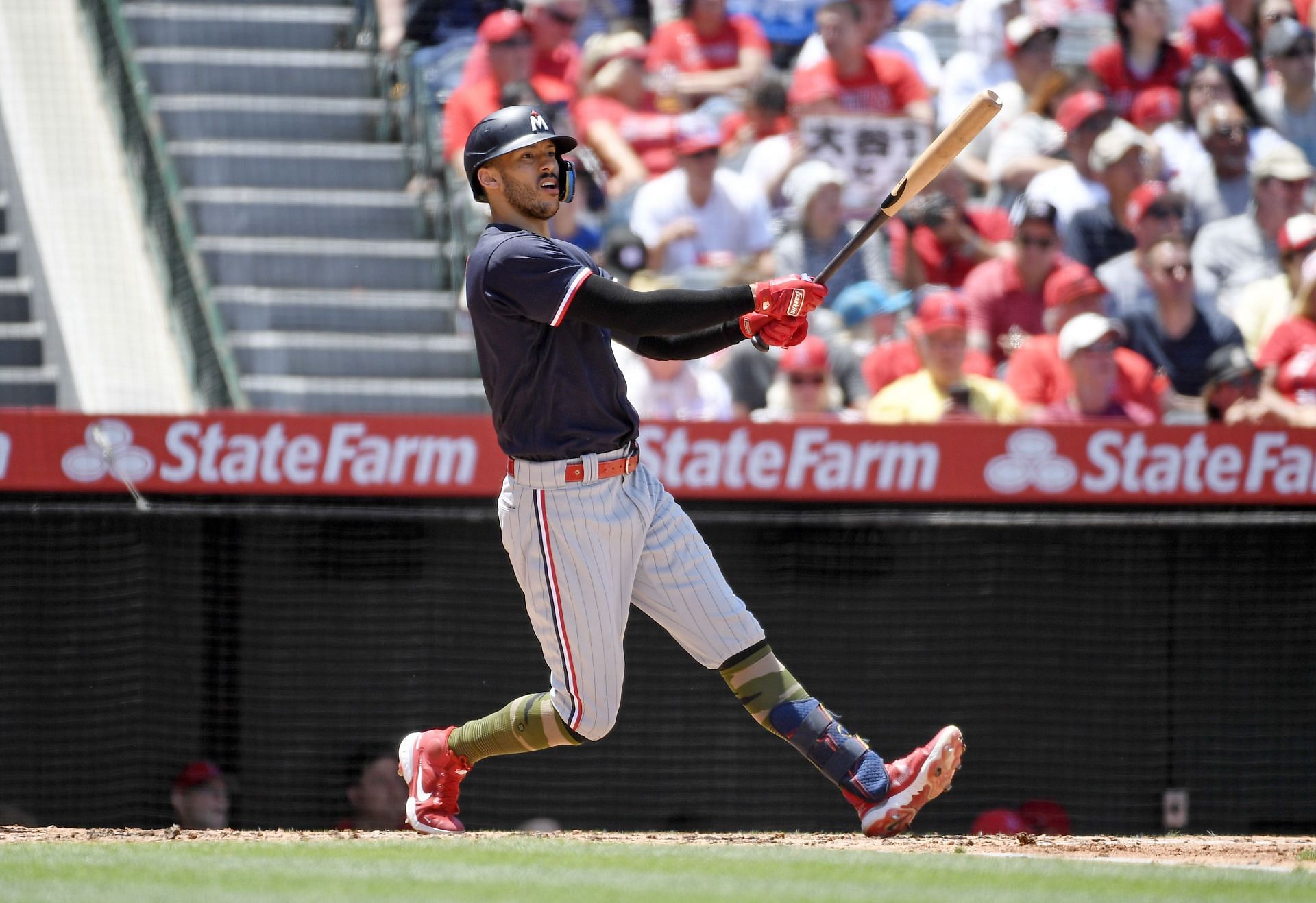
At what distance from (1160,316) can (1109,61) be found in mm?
2498

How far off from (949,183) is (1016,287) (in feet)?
3.11

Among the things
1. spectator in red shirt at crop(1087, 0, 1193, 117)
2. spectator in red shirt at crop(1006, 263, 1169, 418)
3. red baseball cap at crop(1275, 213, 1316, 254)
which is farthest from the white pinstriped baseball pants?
spectator in red shirt at crop(1087, 0, 1193, 117)

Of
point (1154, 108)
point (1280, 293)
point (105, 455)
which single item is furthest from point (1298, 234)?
Result: point (105, 455)

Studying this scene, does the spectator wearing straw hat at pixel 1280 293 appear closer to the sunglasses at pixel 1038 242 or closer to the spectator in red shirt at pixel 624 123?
the sunglasses at pixel 1038 242

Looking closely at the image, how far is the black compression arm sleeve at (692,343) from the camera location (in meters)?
4.36

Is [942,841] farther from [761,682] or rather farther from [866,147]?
[866,147]

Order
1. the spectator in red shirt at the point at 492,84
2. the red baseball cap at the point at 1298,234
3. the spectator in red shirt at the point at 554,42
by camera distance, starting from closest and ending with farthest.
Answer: the red baseball cap at the point at 1298,234 < the spectator in red shirt at the point at 492,84 < the spectator in red shirt at the point at 554,42

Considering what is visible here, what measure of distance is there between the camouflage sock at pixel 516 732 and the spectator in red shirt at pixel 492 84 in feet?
14.1

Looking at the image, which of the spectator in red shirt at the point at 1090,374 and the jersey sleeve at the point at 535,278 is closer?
the jersey sleeve at the point at 535,278

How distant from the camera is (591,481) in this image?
420 cm

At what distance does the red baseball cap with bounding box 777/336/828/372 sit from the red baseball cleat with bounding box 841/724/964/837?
2.56 meters

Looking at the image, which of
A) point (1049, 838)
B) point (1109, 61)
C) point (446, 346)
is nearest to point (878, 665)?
point (1049, 838)

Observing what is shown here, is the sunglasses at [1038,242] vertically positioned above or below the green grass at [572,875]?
above

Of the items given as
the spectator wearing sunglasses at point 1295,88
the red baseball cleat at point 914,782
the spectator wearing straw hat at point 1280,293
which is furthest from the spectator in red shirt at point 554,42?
the red baseball cleat at point 914,782
